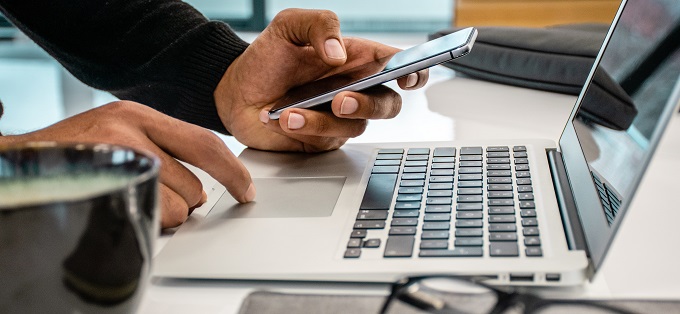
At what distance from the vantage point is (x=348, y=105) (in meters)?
0.65

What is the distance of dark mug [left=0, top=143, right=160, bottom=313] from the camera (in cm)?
26

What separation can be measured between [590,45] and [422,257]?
2.25 feet

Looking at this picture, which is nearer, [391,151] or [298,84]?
[391,151]

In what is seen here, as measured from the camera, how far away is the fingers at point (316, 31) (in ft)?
2.32

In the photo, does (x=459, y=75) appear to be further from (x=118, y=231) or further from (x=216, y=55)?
(x=118, y=231)

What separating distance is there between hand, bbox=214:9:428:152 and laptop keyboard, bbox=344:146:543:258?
58 millimetres

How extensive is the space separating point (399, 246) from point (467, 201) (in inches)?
3.9

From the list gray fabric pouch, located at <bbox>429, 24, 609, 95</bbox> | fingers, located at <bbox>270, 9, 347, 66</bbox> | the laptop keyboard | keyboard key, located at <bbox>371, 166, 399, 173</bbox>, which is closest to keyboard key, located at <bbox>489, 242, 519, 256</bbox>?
the laptop keyboard

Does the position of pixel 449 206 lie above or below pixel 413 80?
below

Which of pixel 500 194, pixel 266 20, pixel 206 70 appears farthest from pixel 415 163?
pixel 266 20

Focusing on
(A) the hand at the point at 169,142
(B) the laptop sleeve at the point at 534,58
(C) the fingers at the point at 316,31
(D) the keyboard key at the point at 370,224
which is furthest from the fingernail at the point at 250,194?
(B) the laptop sleeve at the point at 534,58

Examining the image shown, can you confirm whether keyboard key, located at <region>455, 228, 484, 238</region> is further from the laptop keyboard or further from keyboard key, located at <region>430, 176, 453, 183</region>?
keyboard key, located at <region>430, 176, 453, 183</region>

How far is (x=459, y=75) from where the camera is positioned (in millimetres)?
1202

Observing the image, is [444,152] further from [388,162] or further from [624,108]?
[624,108]
